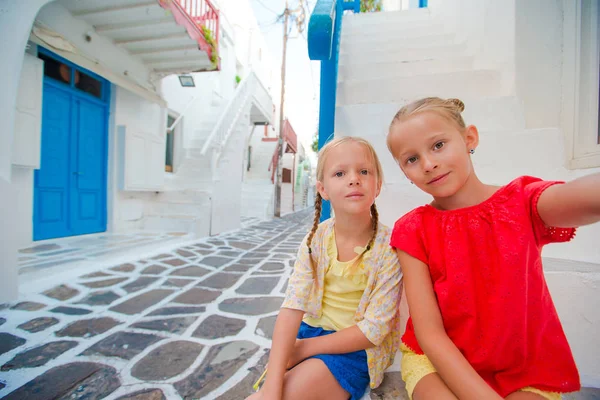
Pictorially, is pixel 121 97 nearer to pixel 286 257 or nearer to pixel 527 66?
pixel 286 257

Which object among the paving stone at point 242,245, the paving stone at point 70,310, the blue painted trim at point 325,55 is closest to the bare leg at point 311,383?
the blue painted trim at point 325,55

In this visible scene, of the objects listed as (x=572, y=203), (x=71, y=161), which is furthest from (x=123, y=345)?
(x=71, y=161)

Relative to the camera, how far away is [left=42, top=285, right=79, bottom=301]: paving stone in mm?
2359

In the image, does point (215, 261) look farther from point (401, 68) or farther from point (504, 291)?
point (504, 291)

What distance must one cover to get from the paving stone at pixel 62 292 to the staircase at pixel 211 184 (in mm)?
2767

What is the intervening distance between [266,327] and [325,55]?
179 centimetres

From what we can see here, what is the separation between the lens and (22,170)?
11.7 feet

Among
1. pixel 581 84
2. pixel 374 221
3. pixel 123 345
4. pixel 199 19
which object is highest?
pixel 199 19

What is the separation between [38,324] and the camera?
187cm

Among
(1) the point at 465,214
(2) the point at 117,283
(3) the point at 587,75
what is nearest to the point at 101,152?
(2) the point at 117,283

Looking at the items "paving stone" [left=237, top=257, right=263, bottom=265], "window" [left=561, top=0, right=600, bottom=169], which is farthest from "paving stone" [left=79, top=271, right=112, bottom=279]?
"window" [left=561, top=0, right=600, bottom=169]

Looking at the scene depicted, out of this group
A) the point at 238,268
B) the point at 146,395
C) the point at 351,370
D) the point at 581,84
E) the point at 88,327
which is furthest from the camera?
the point at 238,268

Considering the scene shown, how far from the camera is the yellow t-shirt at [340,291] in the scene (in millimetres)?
1083

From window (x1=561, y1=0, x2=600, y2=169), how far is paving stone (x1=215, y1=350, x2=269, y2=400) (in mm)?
2069
